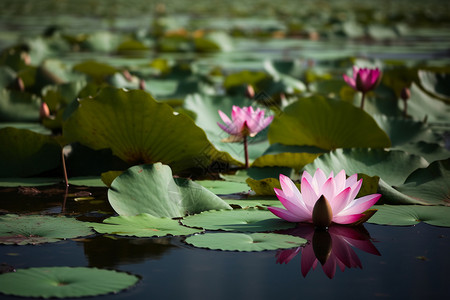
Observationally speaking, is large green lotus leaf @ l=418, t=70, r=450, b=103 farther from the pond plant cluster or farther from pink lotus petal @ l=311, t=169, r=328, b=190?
pink lotus petal @ l=311, t=169, r=328, b=190

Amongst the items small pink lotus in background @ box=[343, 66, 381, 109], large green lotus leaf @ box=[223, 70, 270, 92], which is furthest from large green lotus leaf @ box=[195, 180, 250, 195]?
large green lotus leaf @ box=[223, 70, 270, 92]

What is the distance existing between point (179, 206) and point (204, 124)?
88 cm

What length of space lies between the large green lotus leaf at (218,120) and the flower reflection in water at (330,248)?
729 millimetres

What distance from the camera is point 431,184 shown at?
1790 mm

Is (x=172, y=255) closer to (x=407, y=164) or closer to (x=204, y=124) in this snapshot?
A: (x=407, y=164)

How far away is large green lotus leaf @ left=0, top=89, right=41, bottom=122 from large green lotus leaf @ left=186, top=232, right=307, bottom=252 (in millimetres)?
1720

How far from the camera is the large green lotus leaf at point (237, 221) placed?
4.97ft

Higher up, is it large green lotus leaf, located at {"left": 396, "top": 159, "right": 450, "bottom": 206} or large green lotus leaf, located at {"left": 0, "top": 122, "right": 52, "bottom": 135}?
large green lotus leaf, located at {"left": 0, "top": 122, "right": 52, "bottom": 135}

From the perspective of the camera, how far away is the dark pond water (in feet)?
3.79

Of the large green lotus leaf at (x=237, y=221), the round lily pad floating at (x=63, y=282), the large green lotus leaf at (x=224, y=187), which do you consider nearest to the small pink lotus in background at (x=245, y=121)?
the large green lotus leaf at (x=224, y=187)

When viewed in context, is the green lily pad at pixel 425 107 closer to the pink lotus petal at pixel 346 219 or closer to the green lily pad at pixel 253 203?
the green lily pad at pixel 253 203

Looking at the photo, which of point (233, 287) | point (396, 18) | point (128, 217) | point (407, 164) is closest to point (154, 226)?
point (128, 217)

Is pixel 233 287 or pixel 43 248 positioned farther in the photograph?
pixel 43 248

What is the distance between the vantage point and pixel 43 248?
1406mm
